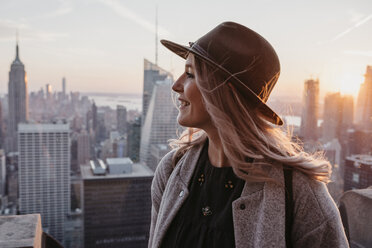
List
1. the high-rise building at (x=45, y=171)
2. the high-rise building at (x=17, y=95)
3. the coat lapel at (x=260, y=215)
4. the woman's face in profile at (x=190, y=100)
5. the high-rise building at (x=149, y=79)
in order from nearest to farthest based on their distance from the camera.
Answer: the coat lapel at (x=260, y=215)
the woman's face in profile at (x=190, y=100)
the high-rise building at (x=45, y=171)
the high-rise building at (x=149, y=79)
the high-rise building at (x=17, y=95)

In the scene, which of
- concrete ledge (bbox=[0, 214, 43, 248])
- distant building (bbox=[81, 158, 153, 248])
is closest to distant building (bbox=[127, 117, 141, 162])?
distant building (bbox=[81, 158, 153, 248])

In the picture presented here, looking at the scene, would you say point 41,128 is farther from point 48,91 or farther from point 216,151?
point 216,151

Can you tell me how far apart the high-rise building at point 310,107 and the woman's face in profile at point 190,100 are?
1.29 m

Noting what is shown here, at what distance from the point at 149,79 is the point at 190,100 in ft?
50.4

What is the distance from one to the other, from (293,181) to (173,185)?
254mm

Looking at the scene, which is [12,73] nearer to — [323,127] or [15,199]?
[15,199]

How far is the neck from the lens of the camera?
0.70 metres

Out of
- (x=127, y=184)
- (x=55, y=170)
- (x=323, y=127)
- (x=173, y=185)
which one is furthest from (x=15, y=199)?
(x=173, y=185)

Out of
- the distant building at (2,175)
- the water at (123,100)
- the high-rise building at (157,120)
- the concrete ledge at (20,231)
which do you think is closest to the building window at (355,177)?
the concrete ledge at (20,231)

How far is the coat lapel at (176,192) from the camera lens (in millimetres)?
688

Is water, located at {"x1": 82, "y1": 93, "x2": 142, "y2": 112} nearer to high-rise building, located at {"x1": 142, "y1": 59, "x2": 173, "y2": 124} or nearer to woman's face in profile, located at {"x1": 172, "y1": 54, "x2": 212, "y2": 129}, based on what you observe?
high-rise building, located at {"x1": 142, "y1": 59, "x2": 173, "y2": 124}

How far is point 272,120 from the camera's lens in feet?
2.18

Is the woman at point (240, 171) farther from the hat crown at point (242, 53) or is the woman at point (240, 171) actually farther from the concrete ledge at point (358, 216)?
the concrete ledge at point (358, 216)

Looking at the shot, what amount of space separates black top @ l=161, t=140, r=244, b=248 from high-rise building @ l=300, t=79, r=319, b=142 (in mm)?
1272
